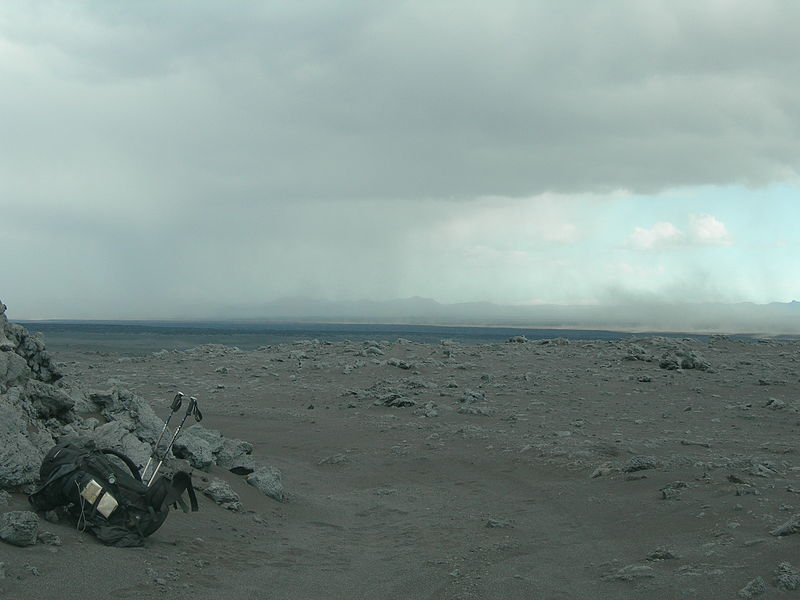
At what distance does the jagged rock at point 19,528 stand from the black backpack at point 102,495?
55 cm

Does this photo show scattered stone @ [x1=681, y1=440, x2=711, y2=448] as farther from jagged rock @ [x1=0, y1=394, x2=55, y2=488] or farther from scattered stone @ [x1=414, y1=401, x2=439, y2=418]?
jagged rock @ [x1=0, y1=394, x2=55, y2=488]

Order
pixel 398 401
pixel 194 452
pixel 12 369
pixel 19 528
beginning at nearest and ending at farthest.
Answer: pixel 19 528
pixel 12 369
pixel 194 452
pixel 398 401

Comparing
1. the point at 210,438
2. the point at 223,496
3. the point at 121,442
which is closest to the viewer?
the point at 223,496

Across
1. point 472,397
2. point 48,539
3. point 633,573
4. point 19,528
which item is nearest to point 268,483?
point 48,539

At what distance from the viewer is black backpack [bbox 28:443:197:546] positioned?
7027 mm

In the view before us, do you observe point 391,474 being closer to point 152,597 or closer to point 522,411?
point 522,411

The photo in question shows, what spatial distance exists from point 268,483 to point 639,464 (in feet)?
20.2

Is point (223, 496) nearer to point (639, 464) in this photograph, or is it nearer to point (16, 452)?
point (16, 452)

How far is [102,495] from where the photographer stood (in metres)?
7.04

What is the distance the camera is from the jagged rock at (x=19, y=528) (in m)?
6.32

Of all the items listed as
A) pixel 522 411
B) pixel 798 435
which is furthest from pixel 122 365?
pixel 798 435

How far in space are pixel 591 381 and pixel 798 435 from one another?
7.96 meters

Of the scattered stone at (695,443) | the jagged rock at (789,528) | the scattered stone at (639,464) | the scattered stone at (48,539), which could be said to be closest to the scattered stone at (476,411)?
the scattered stone at (695,443)

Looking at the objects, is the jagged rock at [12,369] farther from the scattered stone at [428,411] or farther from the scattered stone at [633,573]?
the scattered stone at [428,411]
